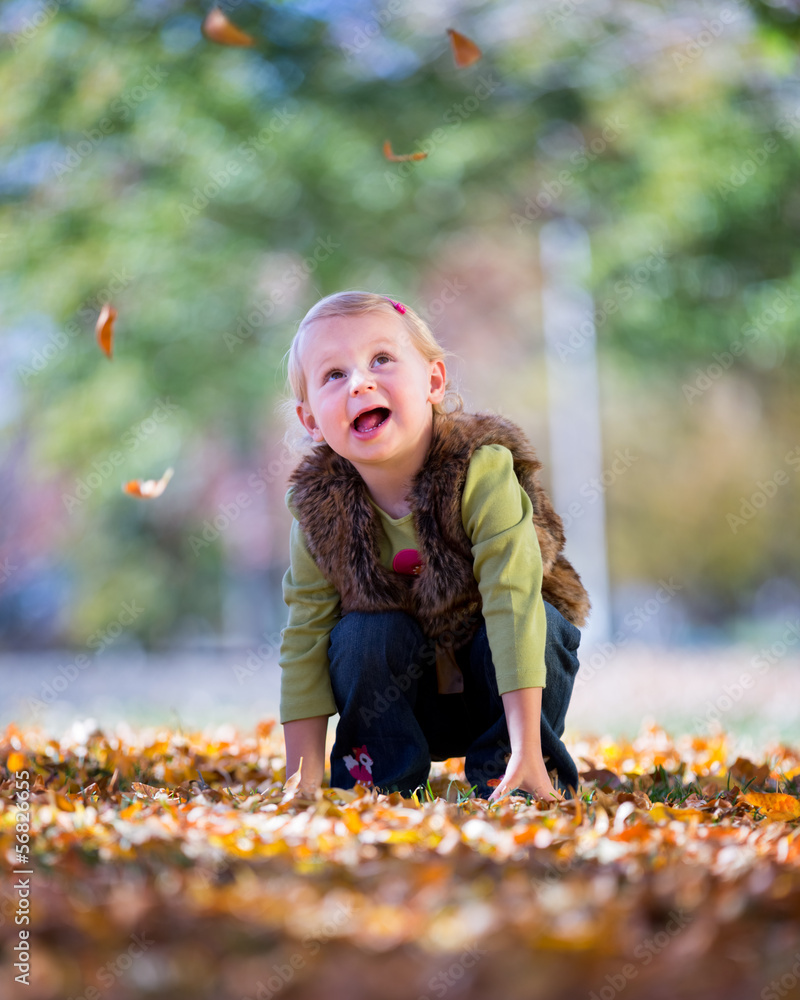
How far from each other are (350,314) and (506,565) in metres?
0.77

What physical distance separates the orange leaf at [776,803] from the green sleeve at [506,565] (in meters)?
0.57

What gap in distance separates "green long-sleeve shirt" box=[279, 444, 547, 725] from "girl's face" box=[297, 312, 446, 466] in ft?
0.65

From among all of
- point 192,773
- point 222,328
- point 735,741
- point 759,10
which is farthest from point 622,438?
point 192,773

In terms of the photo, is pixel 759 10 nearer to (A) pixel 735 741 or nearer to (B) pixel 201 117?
(A) pixel 735 741

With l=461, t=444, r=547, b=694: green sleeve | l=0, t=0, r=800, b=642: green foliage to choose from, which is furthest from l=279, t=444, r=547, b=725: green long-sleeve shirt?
l=0, t=0, r=800, b=642: green foliage

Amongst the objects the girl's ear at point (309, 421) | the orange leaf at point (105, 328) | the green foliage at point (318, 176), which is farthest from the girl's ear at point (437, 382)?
the green foliage at point (318, 176)

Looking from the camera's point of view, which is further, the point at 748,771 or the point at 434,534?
the point at 748,771

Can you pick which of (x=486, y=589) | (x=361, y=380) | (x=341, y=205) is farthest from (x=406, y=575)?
(x=341, y=205)

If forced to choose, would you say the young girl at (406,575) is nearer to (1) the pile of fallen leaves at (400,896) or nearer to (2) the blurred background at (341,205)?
(1) the pile of fallen leaves at (400,896)

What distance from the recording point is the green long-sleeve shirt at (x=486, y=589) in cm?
260

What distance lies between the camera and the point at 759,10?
564 cm

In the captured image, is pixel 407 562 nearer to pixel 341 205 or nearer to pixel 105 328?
pixel 105 328

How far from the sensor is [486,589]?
268 centimetres

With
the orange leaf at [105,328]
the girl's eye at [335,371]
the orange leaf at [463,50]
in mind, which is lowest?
the girl's eye at [335,371]
